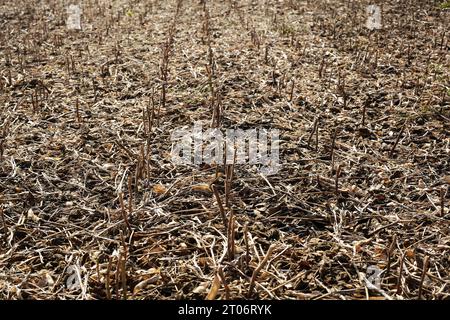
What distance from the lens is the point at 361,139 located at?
326 cm

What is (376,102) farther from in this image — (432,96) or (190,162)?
(190,162)

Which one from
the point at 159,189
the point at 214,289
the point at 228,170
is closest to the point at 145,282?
the point at 214,289

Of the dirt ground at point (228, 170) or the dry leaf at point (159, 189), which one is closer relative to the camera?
the dirt ground at point (228, 170)

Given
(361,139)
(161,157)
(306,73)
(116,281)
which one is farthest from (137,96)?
(116,281)

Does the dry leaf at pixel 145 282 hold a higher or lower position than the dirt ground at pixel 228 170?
lower

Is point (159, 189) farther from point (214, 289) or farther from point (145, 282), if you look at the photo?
point (214, 289)

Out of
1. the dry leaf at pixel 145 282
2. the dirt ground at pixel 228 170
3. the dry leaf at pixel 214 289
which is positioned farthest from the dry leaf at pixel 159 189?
the dry leaf at pixel 214 289

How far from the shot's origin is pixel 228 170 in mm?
2846

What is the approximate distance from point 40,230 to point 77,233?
0.68 ft

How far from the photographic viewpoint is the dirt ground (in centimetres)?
211

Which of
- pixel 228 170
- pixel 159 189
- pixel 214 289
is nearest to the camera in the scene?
pixel 214 289

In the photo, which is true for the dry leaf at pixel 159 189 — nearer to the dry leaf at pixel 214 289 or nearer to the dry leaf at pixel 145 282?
the dry leaf at pixel 145 282

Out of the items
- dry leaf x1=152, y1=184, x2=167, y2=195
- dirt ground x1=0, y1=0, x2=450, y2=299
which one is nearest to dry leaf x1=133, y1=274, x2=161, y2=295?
dirt ground x1=0, y1=0, x2=450, y2=299

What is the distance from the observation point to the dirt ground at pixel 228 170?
2.11m
